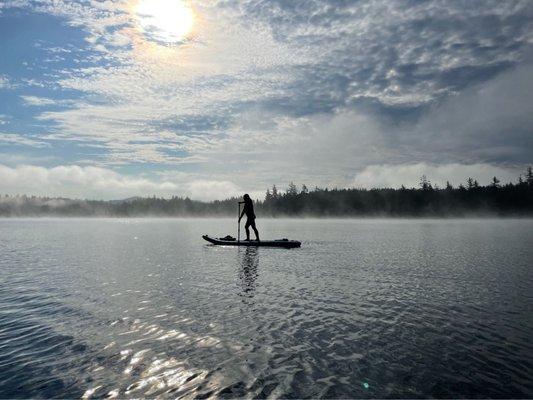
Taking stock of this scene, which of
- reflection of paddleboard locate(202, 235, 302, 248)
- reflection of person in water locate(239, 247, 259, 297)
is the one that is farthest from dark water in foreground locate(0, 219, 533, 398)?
reflection of paddleboard locate(202, 235, 302, 248)

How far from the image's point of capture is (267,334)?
11430 millimetres

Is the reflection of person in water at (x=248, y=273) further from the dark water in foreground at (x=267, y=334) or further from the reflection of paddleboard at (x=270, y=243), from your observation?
the reflection of paddleboard at (x=270, y=243)

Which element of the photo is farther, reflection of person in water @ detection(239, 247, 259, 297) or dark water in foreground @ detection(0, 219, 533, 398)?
reflection of person in water @ detection(239, 247, 259, 297)

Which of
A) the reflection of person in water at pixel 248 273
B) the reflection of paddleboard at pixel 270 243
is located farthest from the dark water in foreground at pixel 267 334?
the reflection of paddleboard at pixel 270 243

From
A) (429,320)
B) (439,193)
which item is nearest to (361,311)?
(429,320)

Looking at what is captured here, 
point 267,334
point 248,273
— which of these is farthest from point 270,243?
point 267,334

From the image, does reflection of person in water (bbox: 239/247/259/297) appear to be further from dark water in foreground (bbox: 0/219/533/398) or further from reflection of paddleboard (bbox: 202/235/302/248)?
reflection of paddleboard (bbox: 202/235/302/248)

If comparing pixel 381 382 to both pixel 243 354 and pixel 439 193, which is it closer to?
pixel 243 354

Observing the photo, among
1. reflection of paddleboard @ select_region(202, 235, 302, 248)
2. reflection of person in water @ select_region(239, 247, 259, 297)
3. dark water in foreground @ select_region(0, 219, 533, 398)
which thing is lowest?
dark water in foreground @ select_region(0, 219, 533, 398)

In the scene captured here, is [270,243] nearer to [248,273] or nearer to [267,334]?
[248,273]

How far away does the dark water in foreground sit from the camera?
8227mm

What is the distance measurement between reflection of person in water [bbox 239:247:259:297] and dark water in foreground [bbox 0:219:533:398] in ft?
0.70

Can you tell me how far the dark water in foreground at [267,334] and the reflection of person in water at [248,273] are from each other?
0.21 metres

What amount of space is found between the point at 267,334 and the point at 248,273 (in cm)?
1165
